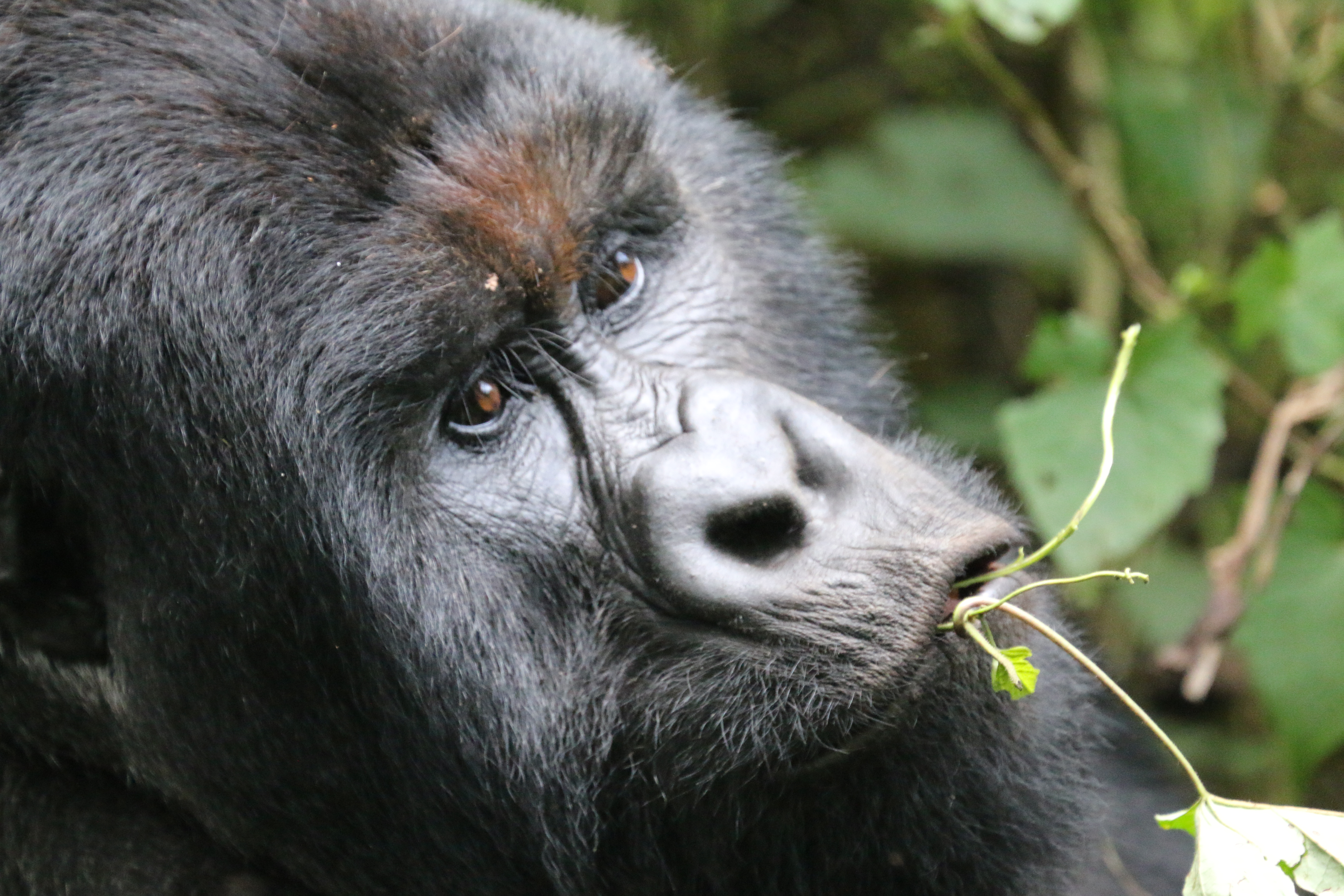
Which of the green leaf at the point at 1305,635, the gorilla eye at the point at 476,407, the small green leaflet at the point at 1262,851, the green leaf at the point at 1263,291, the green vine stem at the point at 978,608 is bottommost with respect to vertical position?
the green leaf at the point at 1305,635

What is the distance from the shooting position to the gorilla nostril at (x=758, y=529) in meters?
1.73

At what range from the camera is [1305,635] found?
283 centimetres

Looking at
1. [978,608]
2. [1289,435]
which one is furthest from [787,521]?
[1289,435]

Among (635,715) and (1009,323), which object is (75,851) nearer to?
(635,715)

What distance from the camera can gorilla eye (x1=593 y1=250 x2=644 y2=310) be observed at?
2.12m

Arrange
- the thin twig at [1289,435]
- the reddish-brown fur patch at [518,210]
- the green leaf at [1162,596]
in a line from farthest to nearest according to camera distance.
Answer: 1. the green leaf at [1162,596]
2. the thin twig at [1289,435]
3. the reddish-brown fur patch at [518,210]

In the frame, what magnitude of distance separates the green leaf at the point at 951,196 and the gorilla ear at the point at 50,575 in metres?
2.95

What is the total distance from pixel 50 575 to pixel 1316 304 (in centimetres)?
237

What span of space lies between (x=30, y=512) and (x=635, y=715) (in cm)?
83

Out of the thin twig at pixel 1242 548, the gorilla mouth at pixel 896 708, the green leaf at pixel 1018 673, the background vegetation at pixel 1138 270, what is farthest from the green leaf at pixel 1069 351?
the green leaf at pixel 1018 673

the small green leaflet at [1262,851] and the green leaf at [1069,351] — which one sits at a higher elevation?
the small green leaflet at [1262,851]

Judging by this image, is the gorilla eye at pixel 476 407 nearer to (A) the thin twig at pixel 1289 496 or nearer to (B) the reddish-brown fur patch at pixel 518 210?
(B) the reddish-brown fur patch at pixel 518 210

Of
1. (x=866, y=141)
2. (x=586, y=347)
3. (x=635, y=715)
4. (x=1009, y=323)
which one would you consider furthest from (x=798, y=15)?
(x=635, y=715)

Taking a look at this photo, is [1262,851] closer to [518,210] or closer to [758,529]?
[758,529]
